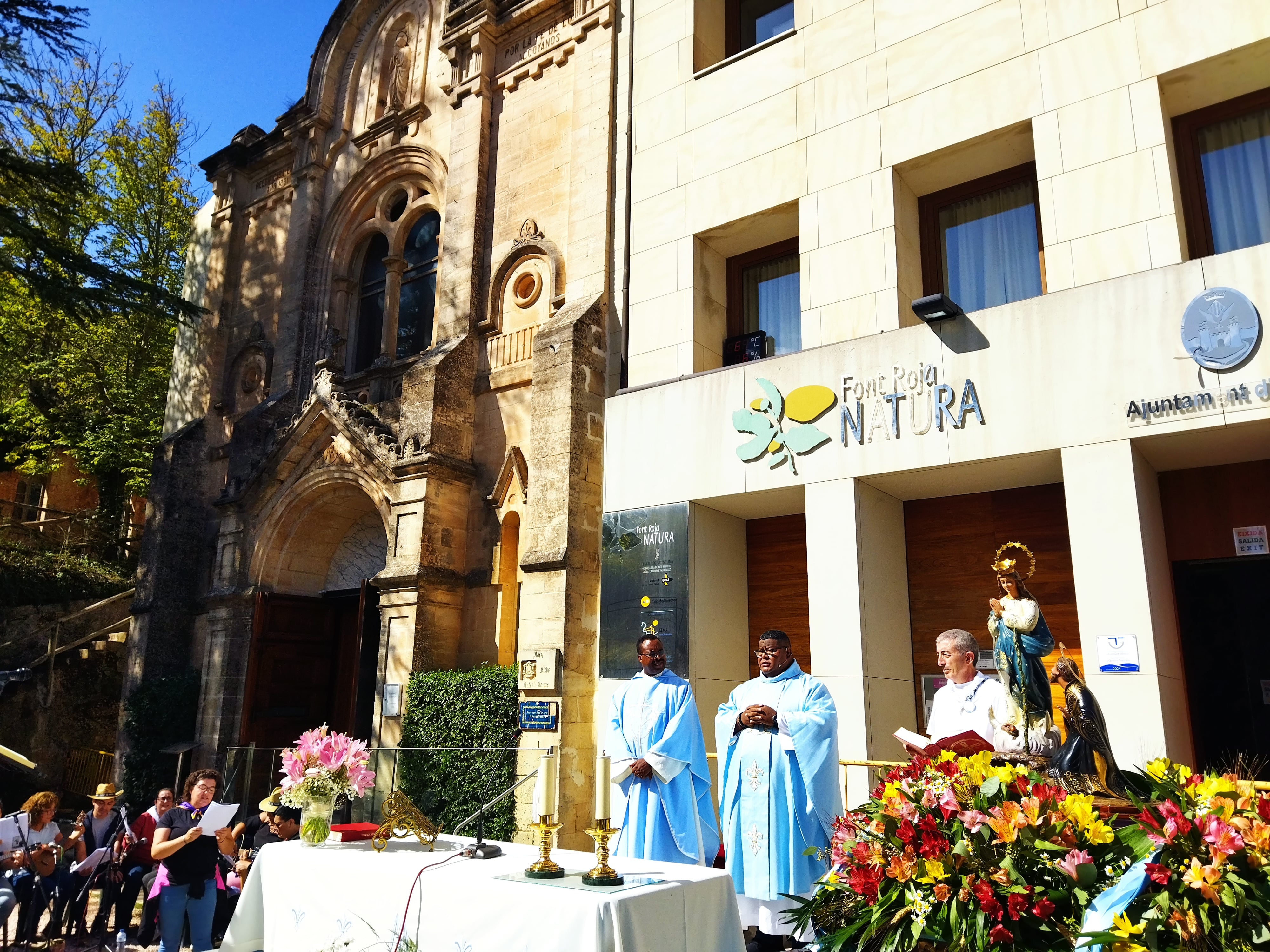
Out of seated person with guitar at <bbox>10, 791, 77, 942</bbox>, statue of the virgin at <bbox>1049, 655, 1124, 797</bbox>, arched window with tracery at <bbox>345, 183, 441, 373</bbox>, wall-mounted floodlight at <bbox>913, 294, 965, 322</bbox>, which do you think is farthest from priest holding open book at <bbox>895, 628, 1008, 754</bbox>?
arched window with tracery at <bbox>345, 183, 441, 373</bbox>

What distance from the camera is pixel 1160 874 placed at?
2590 millimetres

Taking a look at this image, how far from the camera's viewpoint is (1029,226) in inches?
400

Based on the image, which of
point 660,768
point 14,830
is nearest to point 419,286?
point 14,830

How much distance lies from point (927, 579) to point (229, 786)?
10342 millimetres

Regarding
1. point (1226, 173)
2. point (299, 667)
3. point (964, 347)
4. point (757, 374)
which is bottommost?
point (299, 667)

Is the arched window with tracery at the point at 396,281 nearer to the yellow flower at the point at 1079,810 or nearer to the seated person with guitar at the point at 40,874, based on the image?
the seated person with guitar at the point at 40,874

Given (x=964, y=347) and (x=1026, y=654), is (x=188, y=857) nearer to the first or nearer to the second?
(x=1026, y=654)

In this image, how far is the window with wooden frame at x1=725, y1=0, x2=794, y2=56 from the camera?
501 inches

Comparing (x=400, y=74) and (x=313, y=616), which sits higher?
(x=400, y=74)

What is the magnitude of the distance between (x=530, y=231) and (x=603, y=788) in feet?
37.4

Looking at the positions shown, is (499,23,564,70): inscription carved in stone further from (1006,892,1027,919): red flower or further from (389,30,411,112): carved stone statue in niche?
(1006,892,1027,919): red flower

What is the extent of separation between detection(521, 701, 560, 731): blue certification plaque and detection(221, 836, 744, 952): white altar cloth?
4945 mm

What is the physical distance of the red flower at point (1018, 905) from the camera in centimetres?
284

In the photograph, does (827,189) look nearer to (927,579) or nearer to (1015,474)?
(1015,474)
